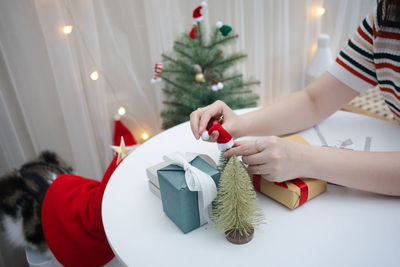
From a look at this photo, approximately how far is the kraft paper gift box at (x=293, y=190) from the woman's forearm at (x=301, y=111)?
0.79 feet

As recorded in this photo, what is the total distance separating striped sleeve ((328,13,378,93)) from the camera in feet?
2.85

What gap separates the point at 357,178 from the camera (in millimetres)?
658

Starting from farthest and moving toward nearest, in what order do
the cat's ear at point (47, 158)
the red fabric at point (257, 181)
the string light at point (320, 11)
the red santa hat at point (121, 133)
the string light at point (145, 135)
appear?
the string light at point (320, 11) → the string light at point (145, 135) → the red santa hat at point (121, 133) → the cat's ear at point (47, 158) → the red fabric at point (257, 181)

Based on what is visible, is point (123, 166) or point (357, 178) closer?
point (357, 178)

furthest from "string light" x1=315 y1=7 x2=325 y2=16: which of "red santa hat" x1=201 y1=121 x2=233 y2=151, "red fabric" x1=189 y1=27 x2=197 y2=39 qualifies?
"red santa hat" x1=201 y1=121 x2=233 y2=151

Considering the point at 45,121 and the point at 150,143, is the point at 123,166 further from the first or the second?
the point at 45,121

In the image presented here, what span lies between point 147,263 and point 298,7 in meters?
1.90

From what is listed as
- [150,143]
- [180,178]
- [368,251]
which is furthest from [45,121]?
[368,251]

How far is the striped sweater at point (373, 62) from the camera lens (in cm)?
79

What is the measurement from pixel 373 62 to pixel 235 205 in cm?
63

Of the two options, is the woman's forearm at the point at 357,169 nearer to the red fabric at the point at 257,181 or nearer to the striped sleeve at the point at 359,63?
the red fabric at the point at 257,181

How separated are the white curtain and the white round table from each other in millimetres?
966

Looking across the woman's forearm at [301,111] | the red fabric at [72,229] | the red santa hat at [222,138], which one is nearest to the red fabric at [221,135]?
the red santa hat at [222,138]

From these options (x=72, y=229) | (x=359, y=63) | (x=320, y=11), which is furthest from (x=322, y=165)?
(x=320, y=11)
